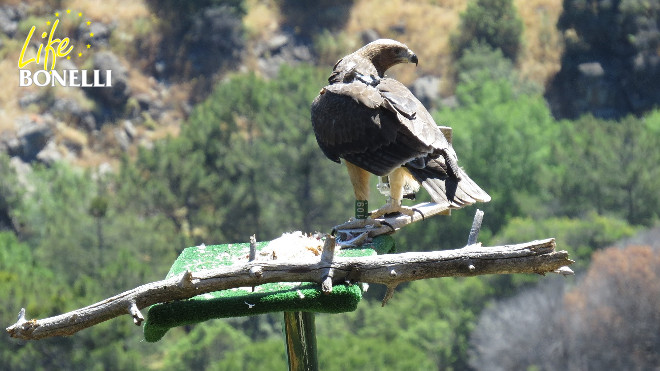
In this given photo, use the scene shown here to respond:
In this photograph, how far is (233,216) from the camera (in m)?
37.9

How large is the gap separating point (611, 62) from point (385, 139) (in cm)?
4244

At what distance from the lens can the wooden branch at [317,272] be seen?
219 inches

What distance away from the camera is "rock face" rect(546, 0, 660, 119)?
47188 millimetres

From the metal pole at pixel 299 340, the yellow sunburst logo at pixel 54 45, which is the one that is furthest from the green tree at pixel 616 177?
the metal pole at pixel 299 340

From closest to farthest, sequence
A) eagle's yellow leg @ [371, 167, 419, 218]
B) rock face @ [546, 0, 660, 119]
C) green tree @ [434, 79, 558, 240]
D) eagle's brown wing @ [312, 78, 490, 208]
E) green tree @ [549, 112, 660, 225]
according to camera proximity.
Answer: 1. eagle's brown wing @ [312, 78, 490, 208]
2. eagle's yellow leg @ [371, 167, 419, 218]
3. green tree @ [549, 112, 660, 225]
4. green tree @ [434, 79, 558, 240]
5. rock face @ [546, 0, 660, 119]

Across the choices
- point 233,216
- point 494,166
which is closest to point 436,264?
point 233,216

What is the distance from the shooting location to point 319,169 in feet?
124

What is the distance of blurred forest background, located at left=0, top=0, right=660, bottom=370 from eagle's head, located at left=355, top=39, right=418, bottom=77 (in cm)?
1746

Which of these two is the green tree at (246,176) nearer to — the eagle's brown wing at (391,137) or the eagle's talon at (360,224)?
the eagle's brown wing at (391,137)

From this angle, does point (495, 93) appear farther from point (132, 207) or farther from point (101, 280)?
point (101, 280)

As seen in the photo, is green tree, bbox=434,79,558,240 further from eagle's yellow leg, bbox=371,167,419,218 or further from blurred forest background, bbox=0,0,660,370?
eagle's yellow leg, bbox=371,167,419,218

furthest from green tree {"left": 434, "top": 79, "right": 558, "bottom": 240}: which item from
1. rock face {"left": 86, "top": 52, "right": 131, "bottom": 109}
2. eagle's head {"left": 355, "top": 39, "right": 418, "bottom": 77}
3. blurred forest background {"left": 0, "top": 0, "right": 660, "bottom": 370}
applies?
eagle's head {"left": 355, "top": 39, "right": 418, "bottom": 77}

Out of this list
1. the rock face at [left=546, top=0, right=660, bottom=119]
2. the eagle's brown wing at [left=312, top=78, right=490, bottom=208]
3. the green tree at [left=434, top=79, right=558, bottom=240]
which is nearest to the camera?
the eagle's brown wing at [left=312, top=78, right=490, bottom=208]

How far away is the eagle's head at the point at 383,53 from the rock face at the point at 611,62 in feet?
132
